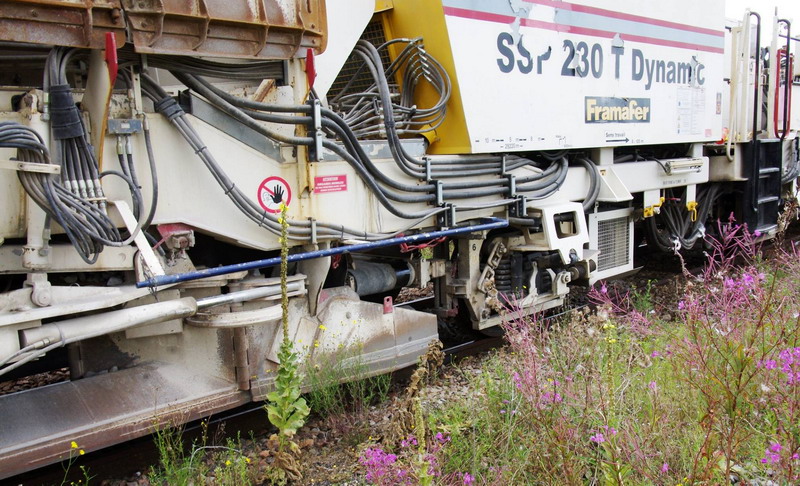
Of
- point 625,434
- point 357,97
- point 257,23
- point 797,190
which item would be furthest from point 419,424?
point 797,190

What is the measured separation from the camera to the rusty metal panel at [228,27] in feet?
10.8

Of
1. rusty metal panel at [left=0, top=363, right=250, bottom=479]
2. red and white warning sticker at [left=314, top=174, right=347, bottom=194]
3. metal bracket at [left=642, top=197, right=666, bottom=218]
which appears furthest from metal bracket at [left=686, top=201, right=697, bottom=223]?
rusty metal panel at [left=0, top=363, right=250, bottom=479]

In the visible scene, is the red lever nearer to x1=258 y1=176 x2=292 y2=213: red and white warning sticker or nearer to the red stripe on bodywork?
x1=258 y1=176 x2=292 y2=213: red and white warning sticker

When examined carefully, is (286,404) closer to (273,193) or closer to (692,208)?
(273,193)

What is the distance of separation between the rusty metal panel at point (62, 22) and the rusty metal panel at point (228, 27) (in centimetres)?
8

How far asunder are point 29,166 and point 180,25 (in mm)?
944

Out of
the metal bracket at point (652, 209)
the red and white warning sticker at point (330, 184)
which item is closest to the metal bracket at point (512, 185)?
the red and white warning sticker at point (330, 184)

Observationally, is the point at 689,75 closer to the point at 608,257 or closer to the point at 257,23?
the point at 608,257

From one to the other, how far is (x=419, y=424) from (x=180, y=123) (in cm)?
204

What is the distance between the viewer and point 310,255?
4.11m

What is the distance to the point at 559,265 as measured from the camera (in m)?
6.07

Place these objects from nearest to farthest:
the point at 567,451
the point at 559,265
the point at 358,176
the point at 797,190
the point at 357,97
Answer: the point at 567,451 → the point at 358,176 → the point at 357,97 → the point at 559,265 → the point at 797,190

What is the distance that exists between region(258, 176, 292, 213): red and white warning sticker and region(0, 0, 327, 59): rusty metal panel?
0.69m

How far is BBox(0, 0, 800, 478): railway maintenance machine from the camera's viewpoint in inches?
130
